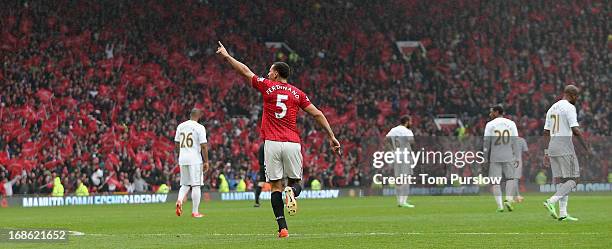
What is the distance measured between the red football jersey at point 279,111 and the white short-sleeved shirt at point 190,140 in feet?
25.0

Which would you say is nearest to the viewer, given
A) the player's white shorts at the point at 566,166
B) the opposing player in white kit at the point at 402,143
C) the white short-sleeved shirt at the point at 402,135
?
the player's white shorts at the point at 566,166

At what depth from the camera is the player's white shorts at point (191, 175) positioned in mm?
21062

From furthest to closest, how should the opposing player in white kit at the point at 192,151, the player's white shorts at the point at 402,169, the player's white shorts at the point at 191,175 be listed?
1. the player's white shorts at the point at 402,169
2. the player's white shorts at the point at 191,175
3. the opposing player in white kit at the point at 192,151

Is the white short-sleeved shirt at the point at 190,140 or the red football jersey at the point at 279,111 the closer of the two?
the red football jersey at the point at 279,111

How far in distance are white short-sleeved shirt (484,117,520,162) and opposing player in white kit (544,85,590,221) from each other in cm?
498

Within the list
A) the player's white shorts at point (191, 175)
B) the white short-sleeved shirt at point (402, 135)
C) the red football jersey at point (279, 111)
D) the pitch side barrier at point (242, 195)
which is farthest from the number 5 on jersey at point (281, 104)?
the pitch side barrier at point (242, 195)

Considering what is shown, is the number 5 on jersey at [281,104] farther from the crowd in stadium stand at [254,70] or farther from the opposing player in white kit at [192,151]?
the crowd in stadium stand at [254,70]

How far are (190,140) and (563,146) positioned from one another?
299 inches

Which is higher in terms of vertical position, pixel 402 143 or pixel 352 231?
pixel 402 143

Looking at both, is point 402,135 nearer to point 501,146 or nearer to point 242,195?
point 501,146

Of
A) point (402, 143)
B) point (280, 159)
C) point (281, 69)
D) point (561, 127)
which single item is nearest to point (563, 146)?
point (561, 127)

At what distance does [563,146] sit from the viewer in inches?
677

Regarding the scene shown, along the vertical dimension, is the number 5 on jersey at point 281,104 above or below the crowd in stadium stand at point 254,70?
below

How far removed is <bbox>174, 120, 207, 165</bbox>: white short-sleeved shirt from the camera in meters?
21.0
